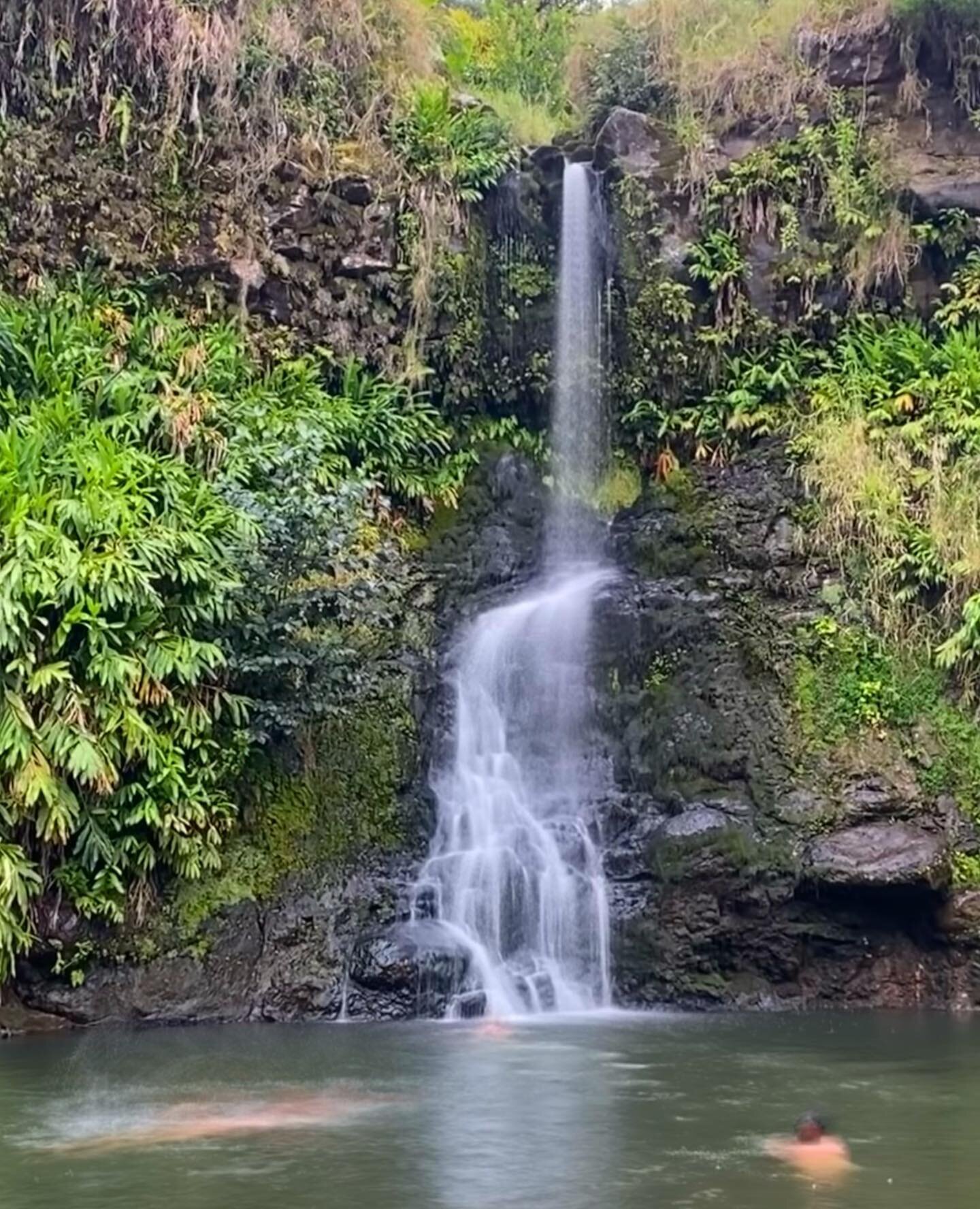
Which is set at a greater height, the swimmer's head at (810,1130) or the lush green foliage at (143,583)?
the lush green foliage at (143,583)

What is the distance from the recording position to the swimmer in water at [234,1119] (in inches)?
280

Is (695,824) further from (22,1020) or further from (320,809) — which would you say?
(22,1020)


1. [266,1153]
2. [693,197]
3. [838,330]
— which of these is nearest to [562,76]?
[693,197]

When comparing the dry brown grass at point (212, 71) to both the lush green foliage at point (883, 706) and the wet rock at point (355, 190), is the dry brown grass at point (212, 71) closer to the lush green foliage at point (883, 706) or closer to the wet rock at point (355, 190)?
the wet rock at point (355, 190)

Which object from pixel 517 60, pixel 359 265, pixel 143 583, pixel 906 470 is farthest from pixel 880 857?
pixel 517 60

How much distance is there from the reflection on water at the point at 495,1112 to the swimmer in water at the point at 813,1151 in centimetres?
10

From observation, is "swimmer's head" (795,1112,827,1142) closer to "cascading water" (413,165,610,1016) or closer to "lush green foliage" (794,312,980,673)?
"cascading water" (413,165,610,1016)

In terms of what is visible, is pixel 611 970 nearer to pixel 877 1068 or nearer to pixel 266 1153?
pixel 877 1068

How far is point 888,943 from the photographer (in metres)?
11.9

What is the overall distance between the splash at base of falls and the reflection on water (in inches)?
32.3

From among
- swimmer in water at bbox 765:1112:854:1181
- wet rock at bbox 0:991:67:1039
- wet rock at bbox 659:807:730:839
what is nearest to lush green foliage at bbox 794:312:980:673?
wet rock at bbox 659:807:730:839

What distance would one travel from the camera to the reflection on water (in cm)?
619

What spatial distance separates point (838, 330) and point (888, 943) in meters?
7.81

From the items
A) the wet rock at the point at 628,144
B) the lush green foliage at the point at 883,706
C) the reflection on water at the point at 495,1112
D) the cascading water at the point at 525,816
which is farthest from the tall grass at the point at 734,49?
the reflection on water at the point at 495,1112
